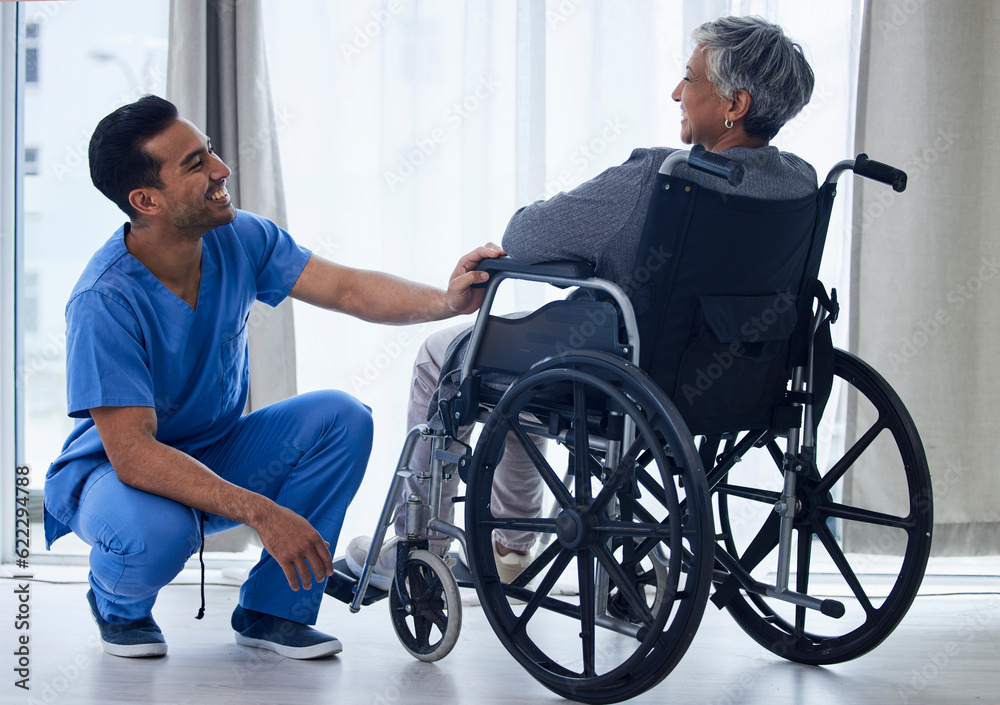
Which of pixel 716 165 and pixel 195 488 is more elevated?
pixel 716 165

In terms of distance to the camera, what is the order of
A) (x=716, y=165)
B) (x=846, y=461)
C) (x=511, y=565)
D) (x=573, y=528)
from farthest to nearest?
(x=511, y=565) < (x=846, y=461) < (x=573, y=528) < (x=716, y=165)

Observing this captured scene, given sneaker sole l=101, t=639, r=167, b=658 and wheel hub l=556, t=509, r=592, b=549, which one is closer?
wheel hub l=556, t=509, r=592, b=549

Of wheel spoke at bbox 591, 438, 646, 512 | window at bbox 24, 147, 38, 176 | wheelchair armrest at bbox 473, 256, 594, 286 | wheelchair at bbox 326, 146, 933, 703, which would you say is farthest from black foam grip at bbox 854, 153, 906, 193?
window at bbox 24, 147, 38, 176

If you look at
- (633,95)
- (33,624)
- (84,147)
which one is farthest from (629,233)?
(84,147)

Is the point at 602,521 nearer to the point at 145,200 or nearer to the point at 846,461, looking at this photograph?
the point at 846,461

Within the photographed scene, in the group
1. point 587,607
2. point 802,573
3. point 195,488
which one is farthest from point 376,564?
point 802,573

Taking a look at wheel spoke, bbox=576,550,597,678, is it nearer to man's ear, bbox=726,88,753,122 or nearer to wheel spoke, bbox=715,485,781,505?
wheel spoke, bbox=715,485,781,505

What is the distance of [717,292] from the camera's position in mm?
1381

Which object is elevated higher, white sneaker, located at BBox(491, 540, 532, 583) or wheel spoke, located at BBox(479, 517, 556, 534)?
wheel spoke, located at BBox(479, 517, 556, 534)

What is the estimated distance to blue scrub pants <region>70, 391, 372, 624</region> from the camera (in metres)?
1.58

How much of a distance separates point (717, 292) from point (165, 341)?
37.6 inches

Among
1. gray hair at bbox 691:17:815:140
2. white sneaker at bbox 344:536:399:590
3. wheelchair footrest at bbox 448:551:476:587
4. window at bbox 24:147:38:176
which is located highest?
gray hair at bbox 691:17:815:140

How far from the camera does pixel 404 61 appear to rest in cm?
233

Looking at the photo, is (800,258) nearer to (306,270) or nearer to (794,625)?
(794,625)
